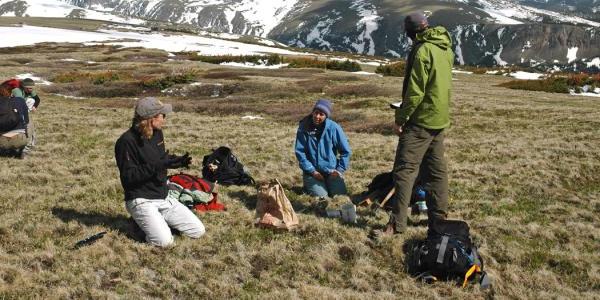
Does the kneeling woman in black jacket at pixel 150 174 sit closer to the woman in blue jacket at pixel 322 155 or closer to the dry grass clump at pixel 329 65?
the woman in blue jacket at pixel 322 155

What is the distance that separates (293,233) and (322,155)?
→ 2.78 m

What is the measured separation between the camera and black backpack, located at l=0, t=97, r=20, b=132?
13.9m

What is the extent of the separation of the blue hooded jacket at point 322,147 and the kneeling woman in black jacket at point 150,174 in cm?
348

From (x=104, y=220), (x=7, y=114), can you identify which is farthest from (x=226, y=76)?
(x=104, y=220)

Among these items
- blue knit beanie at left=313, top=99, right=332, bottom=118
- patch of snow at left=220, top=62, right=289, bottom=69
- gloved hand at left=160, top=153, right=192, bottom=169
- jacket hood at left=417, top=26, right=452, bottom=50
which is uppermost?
jacket hood at left=417, top=26, right=452, bottom=50

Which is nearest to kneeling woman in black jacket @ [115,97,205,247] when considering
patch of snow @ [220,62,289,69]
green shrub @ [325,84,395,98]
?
green shrub @ [325,84,395,98]

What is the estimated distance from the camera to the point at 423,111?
801 cm

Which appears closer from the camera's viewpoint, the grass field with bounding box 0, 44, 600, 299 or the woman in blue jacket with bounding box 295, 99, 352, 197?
the grass field with bounding box 0, 44, 600, 299

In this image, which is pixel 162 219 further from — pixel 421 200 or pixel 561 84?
pixel 561 84

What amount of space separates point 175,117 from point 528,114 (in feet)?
57.8

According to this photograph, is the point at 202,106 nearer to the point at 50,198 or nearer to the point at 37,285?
the point at 50,198

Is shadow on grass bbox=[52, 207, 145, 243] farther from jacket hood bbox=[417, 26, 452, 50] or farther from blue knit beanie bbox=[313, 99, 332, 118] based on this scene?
jacket hood bbox=[417, 26, 452, 50]

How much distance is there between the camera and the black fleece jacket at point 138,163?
8.03 m

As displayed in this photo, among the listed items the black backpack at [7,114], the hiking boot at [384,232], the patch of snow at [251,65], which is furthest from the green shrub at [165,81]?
the hiking boot at [384,232]
